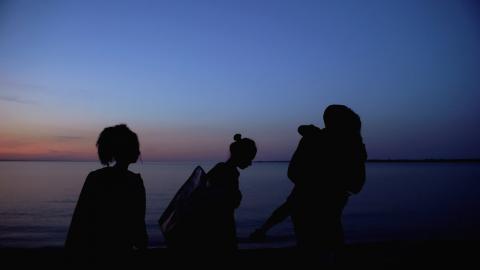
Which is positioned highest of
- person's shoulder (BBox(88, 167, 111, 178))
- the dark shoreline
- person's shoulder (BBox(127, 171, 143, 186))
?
person's shoulder (BBox(88, 167, 111, 178))

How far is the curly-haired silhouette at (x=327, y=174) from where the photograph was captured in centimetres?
304

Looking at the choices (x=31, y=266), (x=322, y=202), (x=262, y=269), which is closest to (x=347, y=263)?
(x=262, y=269)

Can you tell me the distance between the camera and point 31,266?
18.1 ft

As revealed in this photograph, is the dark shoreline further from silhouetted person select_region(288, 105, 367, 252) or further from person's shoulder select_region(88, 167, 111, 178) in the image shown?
person's shoulder select_region(88, 167, 111, 178)

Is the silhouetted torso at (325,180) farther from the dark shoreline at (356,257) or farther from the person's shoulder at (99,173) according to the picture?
the dark shoreline at (356,257)

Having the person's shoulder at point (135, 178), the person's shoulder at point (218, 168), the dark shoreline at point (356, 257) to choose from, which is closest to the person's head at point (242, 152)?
the person's shoulder at point (218, 168)

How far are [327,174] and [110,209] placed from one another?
156 centimetres

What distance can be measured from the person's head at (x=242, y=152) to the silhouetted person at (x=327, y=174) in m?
0.38

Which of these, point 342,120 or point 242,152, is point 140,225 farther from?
point 342,120

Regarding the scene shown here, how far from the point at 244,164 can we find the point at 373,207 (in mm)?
33097

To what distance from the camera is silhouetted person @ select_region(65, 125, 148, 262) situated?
96.8 inches

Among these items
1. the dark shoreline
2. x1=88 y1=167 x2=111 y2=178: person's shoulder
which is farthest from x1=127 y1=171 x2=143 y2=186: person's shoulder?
the dark shoreline

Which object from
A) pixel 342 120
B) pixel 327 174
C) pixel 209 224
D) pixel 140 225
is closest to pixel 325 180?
pixel 327 174

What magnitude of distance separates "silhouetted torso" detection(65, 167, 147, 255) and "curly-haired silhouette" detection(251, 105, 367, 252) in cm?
109
